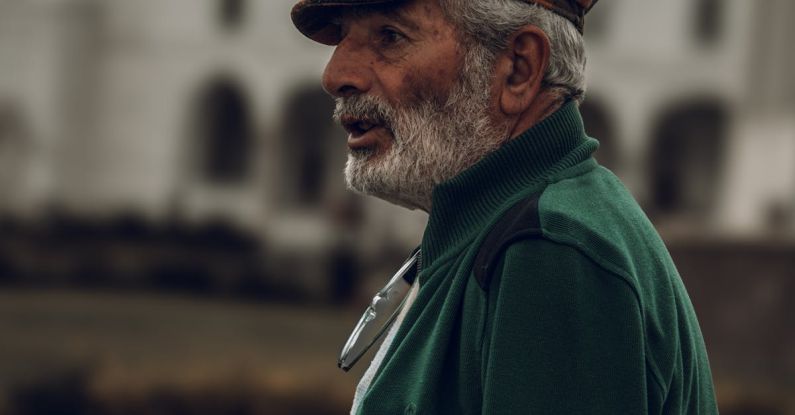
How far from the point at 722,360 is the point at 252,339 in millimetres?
4717

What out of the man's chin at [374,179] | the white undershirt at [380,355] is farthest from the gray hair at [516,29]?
the white undershirt at [380,355]

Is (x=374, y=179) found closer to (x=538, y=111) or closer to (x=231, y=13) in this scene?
(x=538, y=111)

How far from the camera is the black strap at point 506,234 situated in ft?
5.16

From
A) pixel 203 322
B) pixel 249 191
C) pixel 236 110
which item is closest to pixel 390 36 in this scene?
pixel 203 322

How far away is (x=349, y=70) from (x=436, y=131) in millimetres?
159

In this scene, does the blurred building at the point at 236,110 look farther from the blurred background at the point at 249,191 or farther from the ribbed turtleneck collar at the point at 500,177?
the ribbed turtleneck collar at the point at 500,177

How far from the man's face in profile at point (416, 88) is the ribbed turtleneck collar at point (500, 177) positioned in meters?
0.10

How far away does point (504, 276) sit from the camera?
1.56 m

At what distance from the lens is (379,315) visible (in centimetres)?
209

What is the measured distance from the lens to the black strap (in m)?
1.57

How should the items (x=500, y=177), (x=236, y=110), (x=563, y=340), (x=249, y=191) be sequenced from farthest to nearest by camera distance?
(x=236, y=110) < (x=249, y=191) < (x=500, y=177) < (x=563, y=340)

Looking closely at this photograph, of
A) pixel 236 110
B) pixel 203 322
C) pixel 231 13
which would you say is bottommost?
pixel 203 322

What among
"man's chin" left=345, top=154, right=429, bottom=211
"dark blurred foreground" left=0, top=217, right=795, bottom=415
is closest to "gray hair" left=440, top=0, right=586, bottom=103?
"man's chin" left=345, top=154, right=429, bottom=211

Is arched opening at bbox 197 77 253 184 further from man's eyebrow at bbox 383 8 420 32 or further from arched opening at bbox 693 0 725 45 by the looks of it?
man's eyebrow at bbox 383 8 420 32
